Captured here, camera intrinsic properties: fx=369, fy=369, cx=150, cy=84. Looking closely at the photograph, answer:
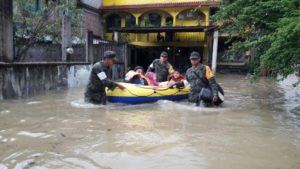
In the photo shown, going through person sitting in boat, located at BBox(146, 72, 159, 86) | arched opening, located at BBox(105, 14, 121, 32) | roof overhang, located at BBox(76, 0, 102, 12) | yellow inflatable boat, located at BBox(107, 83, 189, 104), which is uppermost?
roof overhang, located at BBox(76, 0, 102, 12)

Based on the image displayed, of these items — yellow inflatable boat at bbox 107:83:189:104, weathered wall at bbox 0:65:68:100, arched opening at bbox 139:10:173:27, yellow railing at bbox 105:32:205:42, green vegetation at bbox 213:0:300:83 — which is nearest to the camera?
green vegetation at bbox 213:0:300:83

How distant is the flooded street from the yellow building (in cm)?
1632

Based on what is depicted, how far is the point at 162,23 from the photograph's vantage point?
2811 cm

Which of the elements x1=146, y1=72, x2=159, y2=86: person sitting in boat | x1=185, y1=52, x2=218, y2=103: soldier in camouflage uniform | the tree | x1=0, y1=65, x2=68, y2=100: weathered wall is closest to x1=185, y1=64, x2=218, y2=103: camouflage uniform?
x1=185, y1=52, x2=218, y2=103: soldier in camouflage uniform

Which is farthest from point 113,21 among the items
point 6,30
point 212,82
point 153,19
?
point 212,82

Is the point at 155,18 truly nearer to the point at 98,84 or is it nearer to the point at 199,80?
the point at 199,80

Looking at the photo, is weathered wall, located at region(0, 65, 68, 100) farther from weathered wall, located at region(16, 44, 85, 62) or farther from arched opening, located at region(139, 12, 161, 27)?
arched opening, located at region(139, 12, 161, 27)

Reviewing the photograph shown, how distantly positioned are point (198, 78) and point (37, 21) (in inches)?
358

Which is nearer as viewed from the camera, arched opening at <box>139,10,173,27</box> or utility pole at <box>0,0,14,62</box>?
utility pole at <box>0,0,14,62</box>

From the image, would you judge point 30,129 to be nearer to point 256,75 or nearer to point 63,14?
point 256,75

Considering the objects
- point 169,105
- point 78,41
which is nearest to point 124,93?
point 169,105

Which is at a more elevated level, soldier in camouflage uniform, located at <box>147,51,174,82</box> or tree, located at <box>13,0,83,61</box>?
tree, located at <box>13,0,83,61</box>

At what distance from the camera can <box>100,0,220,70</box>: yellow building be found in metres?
26.3

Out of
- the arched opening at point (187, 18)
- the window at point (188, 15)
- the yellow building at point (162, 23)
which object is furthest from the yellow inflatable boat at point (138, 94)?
the arched opening at point (187, 18)
